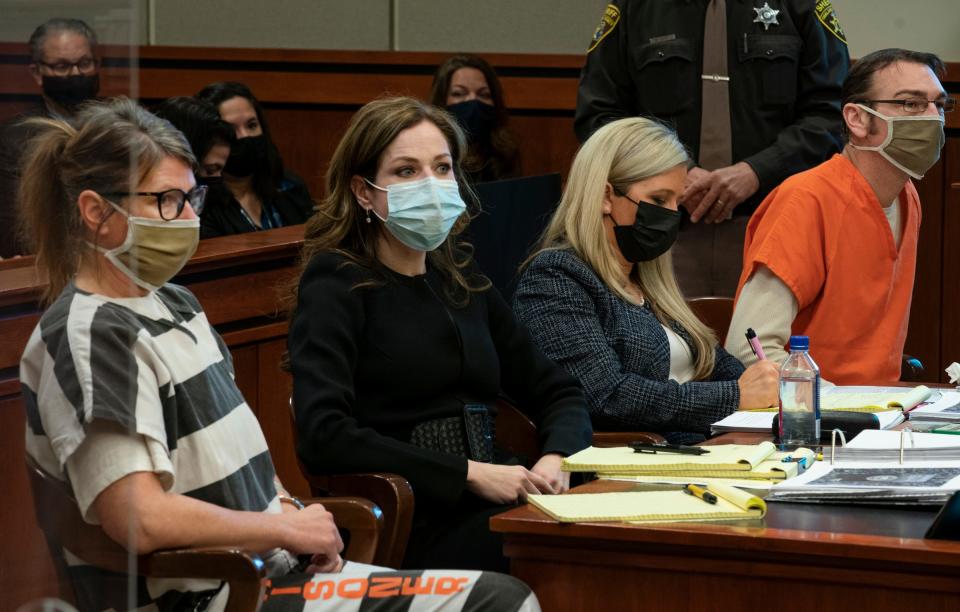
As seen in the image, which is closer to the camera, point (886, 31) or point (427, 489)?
point (427, 489)

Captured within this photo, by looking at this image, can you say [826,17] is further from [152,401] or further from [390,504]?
[152,401]

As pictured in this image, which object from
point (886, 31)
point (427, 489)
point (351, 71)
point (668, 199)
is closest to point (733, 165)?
point (668, 199)

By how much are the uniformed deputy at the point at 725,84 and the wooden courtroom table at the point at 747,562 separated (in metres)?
2.23

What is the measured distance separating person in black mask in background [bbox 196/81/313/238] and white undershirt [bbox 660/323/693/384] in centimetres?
196

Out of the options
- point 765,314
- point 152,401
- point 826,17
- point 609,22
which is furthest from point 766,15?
point 152,401

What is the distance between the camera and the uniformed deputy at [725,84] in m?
3.98

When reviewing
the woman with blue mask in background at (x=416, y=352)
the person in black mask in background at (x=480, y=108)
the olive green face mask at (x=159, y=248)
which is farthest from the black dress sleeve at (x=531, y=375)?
the person in black mask in background at (x=480, y=108)

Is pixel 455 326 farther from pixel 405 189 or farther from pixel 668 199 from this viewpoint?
pixel 668 199

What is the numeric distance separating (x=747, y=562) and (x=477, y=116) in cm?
334

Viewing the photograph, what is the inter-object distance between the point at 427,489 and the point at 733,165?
6.53 feet

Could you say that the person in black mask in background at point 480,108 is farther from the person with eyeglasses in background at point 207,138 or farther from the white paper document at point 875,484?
the white paper document at point 875,484

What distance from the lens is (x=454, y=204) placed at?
2531 mm

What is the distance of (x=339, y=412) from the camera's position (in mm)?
2252

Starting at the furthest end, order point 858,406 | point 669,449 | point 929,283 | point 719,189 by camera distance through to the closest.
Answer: point 929,283 < point 719,189 < point 858,406 < point 669,449
